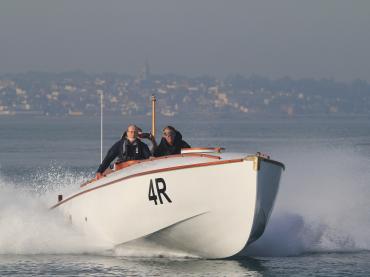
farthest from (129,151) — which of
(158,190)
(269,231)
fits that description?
(269,231)

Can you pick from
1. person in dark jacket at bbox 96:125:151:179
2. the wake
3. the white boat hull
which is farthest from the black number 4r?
person in dark jacket at bbox 96:125:151:179

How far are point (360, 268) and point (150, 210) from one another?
4112mm

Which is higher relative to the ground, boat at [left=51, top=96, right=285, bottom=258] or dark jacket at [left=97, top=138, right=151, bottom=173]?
dark jacket at [left=97, top=138, right=151, bottom=173]

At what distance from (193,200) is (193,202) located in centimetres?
4

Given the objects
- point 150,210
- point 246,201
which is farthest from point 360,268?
point 150,210

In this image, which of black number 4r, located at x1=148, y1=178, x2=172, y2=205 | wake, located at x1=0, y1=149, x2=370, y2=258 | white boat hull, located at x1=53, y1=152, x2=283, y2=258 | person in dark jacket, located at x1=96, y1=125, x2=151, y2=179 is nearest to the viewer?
white boat hull, located at x1=53, y1=152, x2=283, y2=258

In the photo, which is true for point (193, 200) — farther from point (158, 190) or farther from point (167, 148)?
point (167, 148)

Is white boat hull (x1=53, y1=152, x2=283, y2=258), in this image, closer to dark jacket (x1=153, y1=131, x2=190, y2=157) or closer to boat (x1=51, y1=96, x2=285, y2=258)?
boat (x1=51, y1=96, x2=285, y2=258)

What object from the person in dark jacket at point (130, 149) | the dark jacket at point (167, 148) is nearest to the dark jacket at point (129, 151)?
the person in dark jacket at point (130, 149)

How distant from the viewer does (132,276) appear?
18688mm

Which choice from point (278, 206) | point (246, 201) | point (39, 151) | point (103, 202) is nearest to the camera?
point (246, 201)

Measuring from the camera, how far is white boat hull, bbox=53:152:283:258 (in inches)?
730

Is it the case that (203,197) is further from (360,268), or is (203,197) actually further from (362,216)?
(362,216)

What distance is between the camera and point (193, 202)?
741 inches
